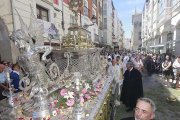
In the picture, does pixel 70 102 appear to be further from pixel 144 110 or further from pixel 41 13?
pixel 41 13

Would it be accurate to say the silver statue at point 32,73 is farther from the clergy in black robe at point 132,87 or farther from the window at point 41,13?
the window at point 41,13

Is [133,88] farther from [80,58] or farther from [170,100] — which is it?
[80,58]

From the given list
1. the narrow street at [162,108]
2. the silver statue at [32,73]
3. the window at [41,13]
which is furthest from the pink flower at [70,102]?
the window at [41,13]

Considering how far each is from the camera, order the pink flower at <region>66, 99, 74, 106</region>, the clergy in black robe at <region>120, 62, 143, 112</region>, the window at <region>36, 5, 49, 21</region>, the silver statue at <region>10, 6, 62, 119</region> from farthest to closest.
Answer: the window at <region>36, 5, 49, 21</region> < the clergy in black robe at <region>120, 62, 143, 112</region> < the pink flower at <region>66, 99, 74, 106</region> < the silver statue at <region>10, 6, 62, 119</region>

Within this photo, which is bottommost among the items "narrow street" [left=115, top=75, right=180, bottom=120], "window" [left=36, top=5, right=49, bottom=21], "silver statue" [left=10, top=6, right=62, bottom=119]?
"narrow street" [left=115, top=75, right=180, bottom=120]

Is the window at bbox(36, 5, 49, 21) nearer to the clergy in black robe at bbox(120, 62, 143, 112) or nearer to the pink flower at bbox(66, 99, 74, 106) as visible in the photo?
the clergy in black robe at bbox(120, 62, 143, 112)

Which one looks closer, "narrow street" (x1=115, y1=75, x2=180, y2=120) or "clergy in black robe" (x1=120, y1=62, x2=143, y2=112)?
"narrow street" (x1=115, y1=75, x2=180, y2=120)

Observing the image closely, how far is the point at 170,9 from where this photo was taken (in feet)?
34.9

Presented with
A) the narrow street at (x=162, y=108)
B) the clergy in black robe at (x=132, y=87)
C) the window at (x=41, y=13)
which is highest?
the window at (x=41, y=13)

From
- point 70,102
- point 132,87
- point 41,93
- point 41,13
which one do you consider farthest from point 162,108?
point 41,13

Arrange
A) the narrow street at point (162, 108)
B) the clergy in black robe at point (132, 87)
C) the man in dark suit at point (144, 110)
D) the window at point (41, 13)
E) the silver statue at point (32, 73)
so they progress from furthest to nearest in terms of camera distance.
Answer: the window at point (41, 13)
the clergy in black robe at point (132, 87)
the narrow street at point (162, 108)
the silver statue at point (32, 73)
the man in dark suit at point (144, 110)

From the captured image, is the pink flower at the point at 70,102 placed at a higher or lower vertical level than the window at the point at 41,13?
lower

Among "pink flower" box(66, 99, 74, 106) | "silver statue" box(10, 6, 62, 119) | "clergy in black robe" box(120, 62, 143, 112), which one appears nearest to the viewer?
"silver statue" box(10, 6, 62, 119)

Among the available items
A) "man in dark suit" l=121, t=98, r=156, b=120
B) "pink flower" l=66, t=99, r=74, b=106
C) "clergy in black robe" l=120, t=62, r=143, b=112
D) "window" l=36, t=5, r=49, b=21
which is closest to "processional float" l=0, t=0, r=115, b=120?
"pink flower" l=66, t=99, r=74, b=106
